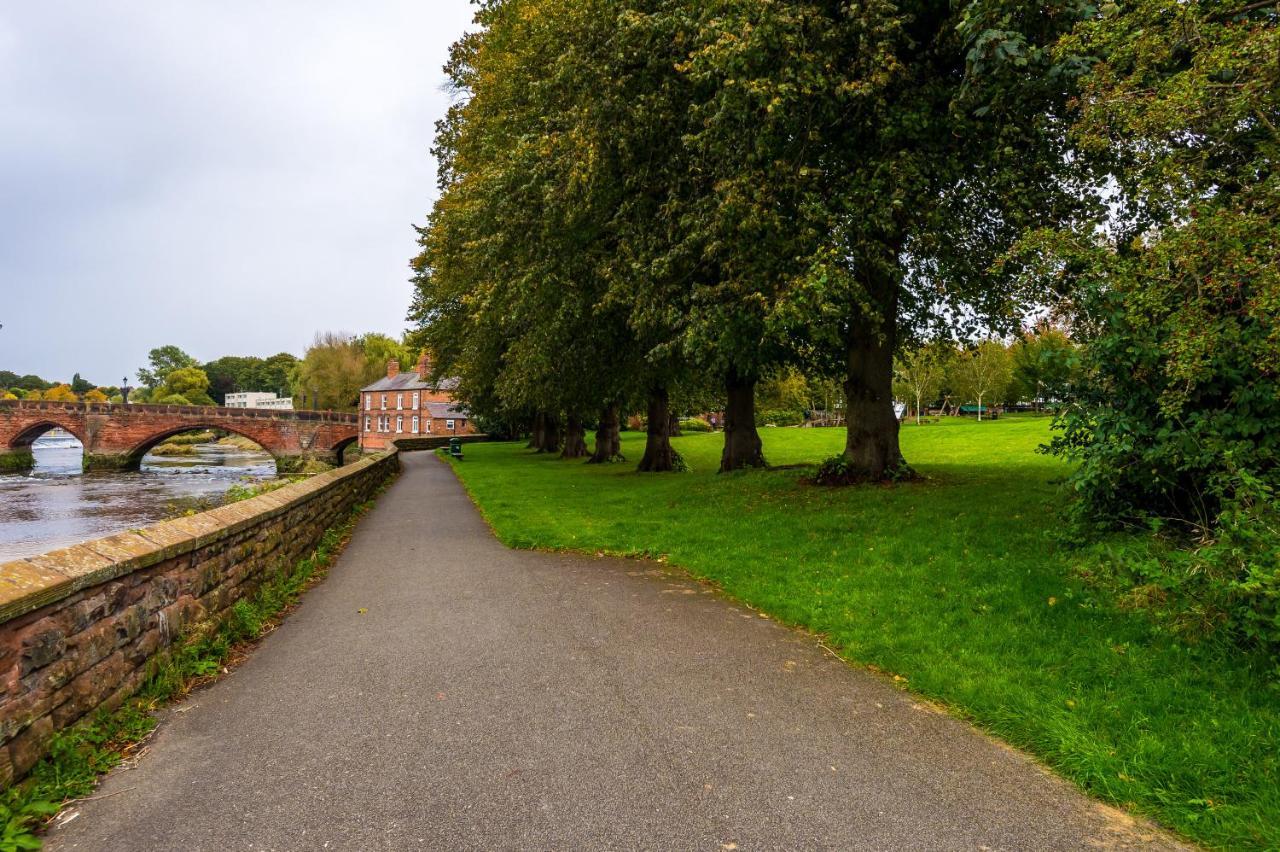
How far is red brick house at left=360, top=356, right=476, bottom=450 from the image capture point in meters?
74.2

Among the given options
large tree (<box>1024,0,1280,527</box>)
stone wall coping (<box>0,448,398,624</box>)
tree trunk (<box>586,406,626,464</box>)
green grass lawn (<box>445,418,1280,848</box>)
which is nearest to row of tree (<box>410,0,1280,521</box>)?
large tree (<box>1024,0,1280,527</box>)

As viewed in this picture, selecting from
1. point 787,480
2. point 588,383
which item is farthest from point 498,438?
point 787,480

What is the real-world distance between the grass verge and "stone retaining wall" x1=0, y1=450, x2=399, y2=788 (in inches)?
3.2

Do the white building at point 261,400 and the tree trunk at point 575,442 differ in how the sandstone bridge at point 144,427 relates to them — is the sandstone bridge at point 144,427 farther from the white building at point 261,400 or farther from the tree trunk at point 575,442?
the white building at point 261,400

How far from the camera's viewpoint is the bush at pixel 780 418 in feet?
218

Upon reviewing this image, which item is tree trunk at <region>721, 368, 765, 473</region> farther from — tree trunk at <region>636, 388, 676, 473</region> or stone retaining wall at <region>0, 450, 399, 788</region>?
stone retaining wall at <region>0, 450, 399, 788</region>

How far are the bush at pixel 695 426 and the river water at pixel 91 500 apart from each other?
121 ft

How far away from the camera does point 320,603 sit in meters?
7.17

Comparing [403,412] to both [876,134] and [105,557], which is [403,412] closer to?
[876,134]

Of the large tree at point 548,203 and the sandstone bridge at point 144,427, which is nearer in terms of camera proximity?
the large tree at point 548,203

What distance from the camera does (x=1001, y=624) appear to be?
17.2 feet

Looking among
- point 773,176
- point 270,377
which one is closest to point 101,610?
point 773,176

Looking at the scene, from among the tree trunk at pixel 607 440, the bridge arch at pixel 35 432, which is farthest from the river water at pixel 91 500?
the tree trunk at pixel 607 440

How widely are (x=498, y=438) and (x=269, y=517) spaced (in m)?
53.7
